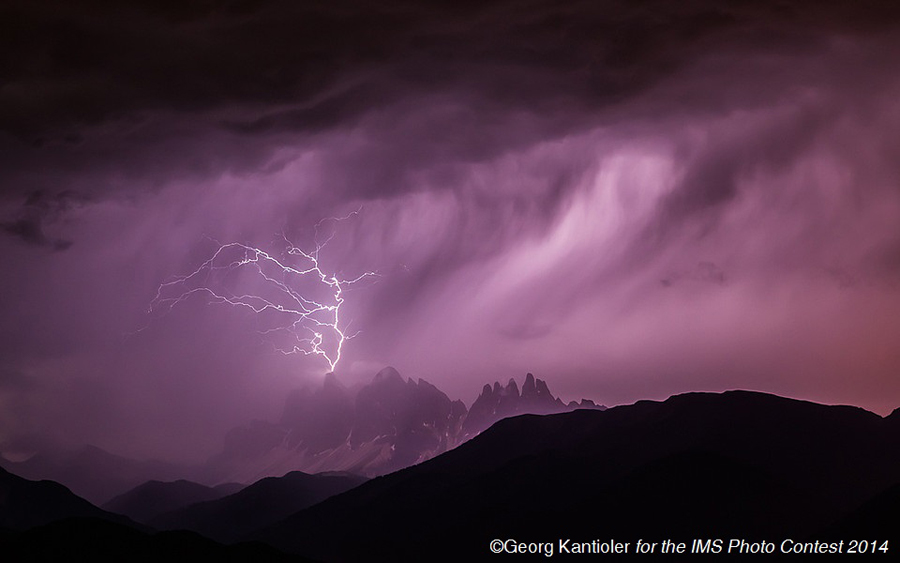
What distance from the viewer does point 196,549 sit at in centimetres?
13388

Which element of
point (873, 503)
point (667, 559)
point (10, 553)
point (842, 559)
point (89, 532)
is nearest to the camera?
point (10, 553)

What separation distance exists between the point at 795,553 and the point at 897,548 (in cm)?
2601

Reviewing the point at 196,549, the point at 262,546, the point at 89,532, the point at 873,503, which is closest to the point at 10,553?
the point at 89,532

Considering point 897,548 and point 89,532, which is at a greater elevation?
point 89,532

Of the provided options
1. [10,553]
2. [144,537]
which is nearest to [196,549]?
[144,537]

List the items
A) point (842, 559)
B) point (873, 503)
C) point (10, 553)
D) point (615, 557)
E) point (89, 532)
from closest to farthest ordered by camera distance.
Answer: point (10, 553)
point (89, 532)
point (842, 559)
point (873, 503)
point (615, 557)

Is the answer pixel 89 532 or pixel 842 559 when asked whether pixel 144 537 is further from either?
pixel 842 559

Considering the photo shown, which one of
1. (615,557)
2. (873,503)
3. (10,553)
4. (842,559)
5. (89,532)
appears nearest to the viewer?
(10,553)

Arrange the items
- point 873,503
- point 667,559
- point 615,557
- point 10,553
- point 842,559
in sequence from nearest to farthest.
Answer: point 10,553 → point 842,559 → point 873,503 → point 667,559 → point 615,557

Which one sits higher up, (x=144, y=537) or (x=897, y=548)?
(x=144, y=537)

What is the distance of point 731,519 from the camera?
19975 cm

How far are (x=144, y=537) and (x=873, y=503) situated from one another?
11785 centimetres

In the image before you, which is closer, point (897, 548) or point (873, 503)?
point (897, 548)

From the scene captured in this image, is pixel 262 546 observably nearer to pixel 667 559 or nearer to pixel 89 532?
pixel 89 532
